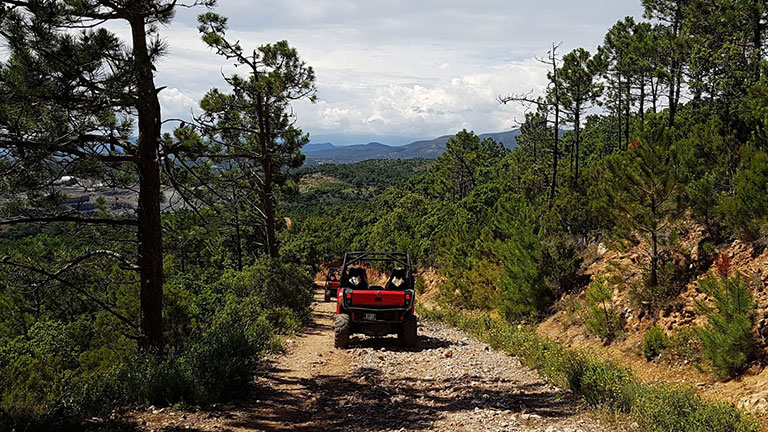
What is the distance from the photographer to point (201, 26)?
12844mm

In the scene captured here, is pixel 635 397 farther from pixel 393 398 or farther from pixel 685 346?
pixel 685 346

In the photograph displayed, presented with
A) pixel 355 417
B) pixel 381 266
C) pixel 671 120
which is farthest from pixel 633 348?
pixel 381 266

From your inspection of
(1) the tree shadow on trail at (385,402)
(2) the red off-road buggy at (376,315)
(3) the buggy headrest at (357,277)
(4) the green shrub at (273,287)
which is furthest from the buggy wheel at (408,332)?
(4) the green shrub at (273,287)

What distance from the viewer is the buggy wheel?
1061cm

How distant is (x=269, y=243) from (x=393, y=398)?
11675mm

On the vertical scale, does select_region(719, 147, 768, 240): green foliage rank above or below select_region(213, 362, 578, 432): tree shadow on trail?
above

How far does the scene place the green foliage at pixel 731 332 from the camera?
698 centimetres

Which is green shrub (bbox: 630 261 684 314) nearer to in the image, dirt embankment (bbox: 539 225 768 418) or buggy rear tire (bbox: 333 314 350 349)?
dirt embankment (bbox: 539 225 768 418)

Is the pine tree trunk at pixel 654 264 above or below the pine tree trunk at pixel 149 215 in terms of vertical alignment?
below

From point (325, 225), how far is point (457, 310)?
2144 inches

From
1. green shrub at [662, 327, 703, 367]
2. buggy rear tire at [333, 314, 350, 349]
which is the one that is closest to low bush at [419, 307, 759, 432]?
green shrub at [662, 327, 703, 367]

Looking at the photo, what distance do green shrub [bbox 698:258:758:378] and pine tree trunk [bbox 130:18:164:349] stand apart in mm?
Answer: 7806

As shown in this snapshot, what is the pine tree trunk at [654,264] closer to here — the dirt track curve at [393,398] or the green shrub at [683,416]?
the dirt track curve at [393,398]

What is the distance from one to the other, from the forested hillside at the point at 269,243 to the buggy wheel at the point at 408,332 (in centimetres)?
109
